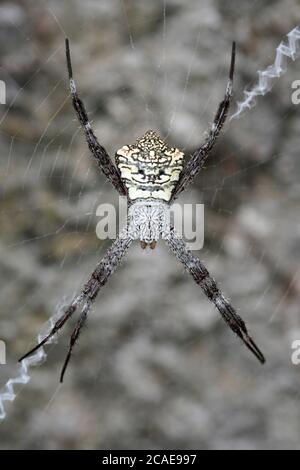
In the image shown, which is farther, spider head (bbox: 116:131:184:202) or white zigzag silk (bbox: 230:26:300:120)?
white zigzag silk (bbox: 230:26:300:120)

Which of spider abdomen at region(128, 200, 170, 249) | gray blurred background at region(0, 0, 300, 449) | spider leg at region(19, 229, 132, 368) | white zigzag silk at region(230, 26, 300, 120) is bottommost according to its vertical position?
spider leg at region(19, 229, 132, 368)

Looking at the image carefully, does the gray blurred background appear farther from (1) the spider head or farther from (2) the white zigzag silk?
(1) the spider head

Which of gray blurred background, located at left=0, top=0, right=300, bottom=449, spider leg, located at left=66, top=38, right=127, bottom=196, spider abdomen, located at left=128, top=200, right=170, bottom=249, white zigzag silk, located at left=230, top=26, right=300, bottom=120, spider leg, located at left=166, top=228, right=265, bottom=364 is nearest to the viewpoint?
spider leg, located at left=66, top=38, right=127, bottom=196

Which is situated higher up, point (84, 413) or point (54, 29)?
point (54, 29)

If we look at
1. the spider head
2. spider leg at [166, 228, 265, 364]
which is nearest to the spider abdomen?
spider leg at [166, 228, 265, 364]

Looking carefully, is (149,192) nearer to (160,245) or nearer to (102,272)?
(102,272)

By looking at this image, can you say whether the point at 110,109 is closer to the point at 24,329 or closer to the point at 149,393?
the point at 24,329

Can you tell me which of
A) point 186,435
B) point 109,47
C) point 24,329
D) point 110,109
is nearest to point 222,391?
point 186,435
